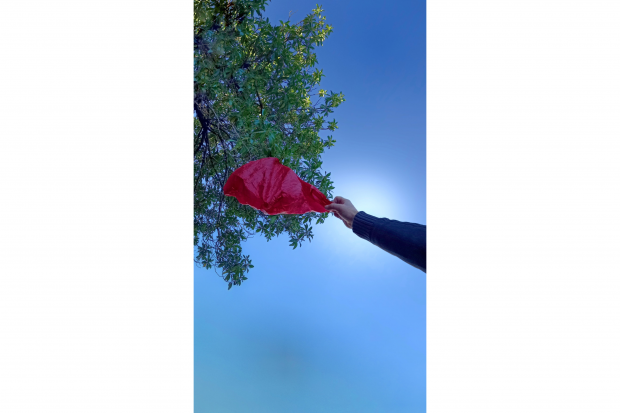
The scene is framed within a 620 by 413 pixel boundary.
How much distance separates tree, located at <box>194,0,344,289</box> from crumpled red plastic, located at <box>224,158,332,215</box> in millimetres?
244

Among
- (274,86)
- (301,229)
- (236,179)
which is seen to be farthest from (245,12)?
(301,229)

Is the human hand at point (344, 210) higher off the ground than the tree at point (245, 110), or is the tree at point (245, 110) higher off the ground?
the tree at point (245, 110)

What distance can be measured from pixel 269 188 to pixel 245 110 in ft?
2.08

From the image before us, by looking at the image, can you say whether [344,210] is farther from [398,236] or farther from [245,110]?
[245,110]

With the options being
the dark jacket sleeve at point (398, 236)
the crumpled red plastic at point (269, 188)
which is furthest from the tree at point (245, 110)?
the dark jacket sleeve at point (398, 236)

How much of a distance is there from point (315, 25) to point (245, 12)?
2.73 feet

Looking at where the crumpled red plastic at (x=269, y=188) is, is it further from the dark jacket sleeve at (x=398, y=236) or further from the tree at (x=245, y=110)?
the dark jacket sleeve at (x=398, y=236)

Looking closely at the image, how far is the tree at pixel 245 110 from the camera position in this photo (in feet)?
6.05

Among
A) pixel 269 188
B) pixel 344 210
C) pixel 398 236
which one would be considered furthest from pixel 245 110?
pixel 398 236

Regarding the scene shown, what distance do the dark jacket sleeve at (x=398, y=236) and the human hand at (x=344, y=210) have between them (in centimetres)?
25

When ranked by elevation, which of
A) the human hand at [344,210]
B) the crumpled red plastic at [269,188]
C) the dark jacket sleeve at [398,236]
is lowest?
the dark jacket sleeve at [398,236]

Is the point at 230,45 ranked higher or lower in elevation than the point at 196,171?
higher
